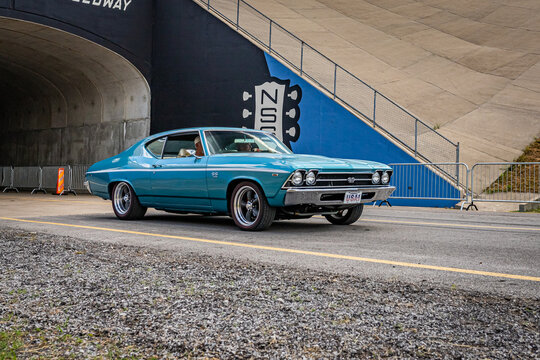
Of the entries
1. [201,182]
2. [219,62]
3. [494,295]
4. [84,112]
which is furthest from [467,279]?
[84,112]

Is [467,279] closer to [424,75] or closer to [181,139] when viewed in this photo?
[181,139]

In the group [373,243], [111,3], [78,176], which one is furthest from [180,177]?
[78,176]

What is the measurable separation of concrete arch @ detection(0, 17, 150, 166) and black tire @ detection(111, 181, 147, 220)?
11.5m

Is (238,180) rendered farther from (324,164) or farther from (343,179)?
(343,179)

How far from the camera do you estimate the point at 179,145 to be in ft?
28.8

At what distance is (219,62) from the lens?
19.9 m

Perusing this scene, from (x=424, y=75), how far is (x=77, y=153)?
17.0 meters

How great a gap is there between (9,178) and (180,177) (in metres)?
22.1

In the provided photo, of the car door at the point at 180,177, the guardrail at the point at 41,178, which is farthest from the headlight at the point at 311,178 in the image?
the guardrail at the point at 41,178

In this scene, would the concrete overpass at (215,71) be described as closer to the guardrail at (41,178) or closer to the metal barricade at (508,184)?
the guardrail at (41,178)

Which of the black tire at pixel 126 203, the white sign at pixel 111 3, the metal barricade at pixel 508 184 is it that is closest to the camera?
the black tire at pixel 126 203

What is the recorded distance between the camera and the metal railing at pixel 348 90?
17359mm

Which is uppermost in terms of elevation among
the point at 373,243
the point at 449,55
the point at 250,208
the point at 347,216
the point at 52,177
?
the point at 449,55

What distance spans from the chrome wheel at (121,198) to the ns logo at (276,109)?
29.3ft
